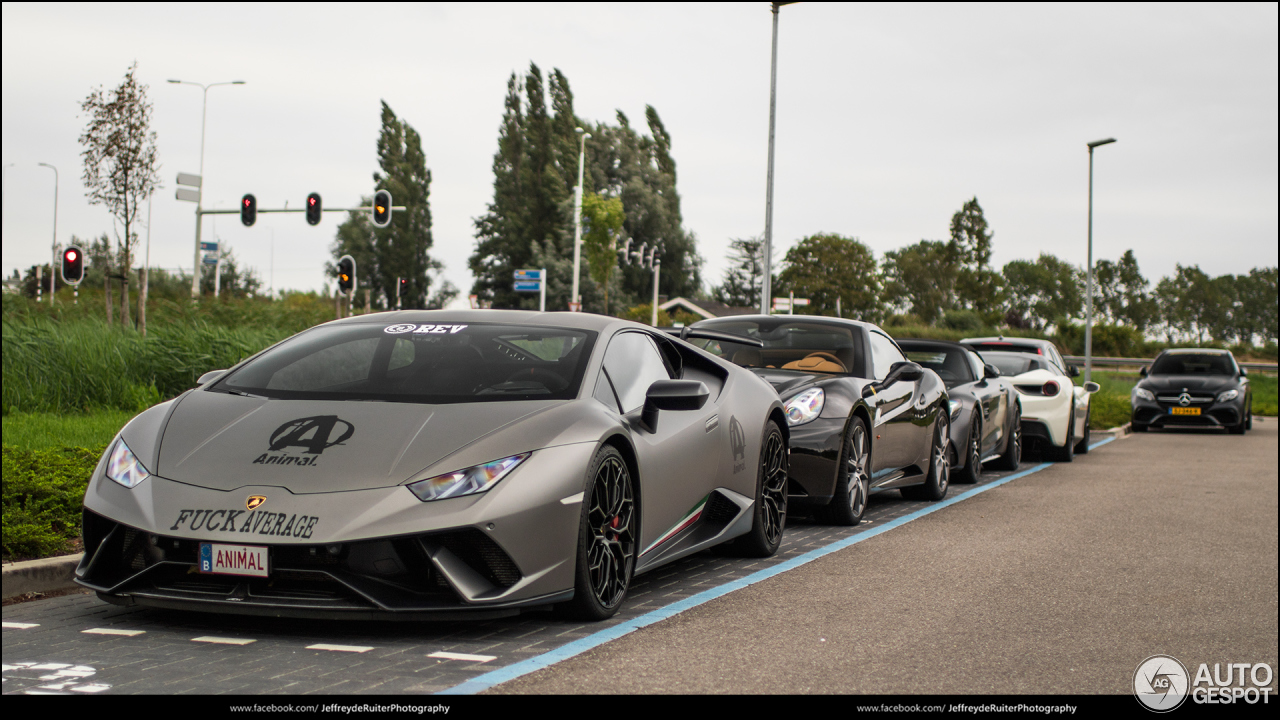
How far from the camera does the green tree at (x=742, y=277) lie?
102 metres

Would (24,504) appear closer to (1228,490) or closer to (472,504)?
(472,504)

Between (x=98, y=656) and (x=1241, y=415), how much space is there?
22847 millimetres

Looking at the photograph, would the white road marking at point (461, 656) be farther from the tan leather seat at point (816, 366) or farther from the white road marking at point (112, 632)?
the tan leather seat at point (816, 366)

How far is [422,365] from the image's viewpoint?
17.8 feet

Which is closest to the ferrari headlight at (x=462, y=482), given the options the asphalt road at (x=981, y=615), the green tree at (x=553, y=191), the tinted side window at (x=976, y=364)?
the asphalt road at (x=981, y=615)

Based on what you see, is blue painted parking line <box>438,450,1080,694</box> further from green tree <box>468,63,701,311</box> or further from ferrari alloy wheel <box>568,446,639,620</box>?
green tree <box>468,63,701,311</box>

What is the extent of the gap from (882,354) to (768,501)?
3.18 meters

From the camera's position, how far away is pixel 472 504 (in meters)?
4.38

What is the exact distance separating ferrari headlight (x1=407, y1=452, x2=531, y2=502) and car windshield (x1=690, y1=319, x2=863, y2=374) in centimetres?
491

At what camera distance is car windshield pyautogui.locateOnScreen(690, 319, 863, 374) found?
9312mm

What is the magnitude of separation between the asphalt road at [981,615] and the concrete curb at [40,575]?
274 cm

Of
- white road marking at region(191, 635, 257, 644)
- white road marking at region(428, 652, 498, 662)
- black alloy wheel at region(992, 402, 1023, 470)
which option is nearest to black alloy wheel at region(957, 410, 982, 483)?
black alloy wheel at region(992, 402, 1023, 470)

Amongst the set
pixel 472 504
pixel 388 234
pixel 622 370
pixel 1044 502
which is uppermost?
pixel 388 234
